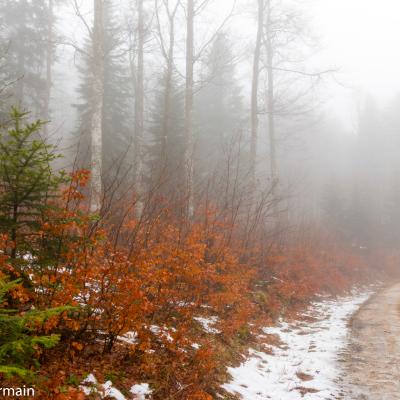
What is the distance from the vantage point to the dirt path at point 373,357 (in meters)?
5.95

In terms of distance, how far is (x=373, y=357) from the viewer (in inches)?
294

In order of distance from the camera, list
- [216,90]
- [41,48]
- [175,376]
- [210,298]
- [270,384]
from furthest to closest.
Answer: [216,90] → [41,48] → [210,298] → [270,384] → [175,376]

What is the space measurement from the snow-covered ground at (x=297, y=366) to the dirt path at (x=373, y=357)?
9.1 inches

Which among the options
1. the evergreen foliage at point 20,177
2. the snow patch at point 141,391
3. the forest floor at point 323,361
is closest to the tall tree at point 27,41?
the evergreen foliage at point 20,177

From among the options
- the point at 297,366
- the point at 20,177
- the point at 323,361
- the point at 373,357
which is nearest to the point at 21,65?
the point at 20,177

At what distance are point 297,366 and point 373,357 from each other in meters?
1.60

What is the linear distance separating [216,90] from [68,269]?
2820 cm

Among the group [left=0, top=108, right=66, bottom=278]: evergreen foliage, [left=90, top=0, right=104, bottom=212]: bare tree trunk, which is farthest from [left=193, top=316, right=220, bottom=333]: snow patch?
[left=90, top=0, right=104, bottom=212]: bare tree trunk

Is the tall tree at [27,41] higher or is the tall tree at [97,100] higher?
the tall tree at [27,41]

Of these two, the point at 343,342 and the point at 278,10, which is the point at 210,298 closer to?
the point at 343,342

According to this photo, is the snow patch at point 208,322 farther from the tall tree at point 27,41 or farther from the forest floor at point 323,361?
the tall tree at point 27,41

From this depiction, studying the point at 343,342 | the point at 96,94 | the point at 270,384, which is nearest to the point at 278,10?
the point at 96,94

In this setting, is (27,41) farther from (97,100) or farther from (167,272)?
(167,272)

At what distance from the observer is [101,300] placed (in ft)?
Result: 15.9
